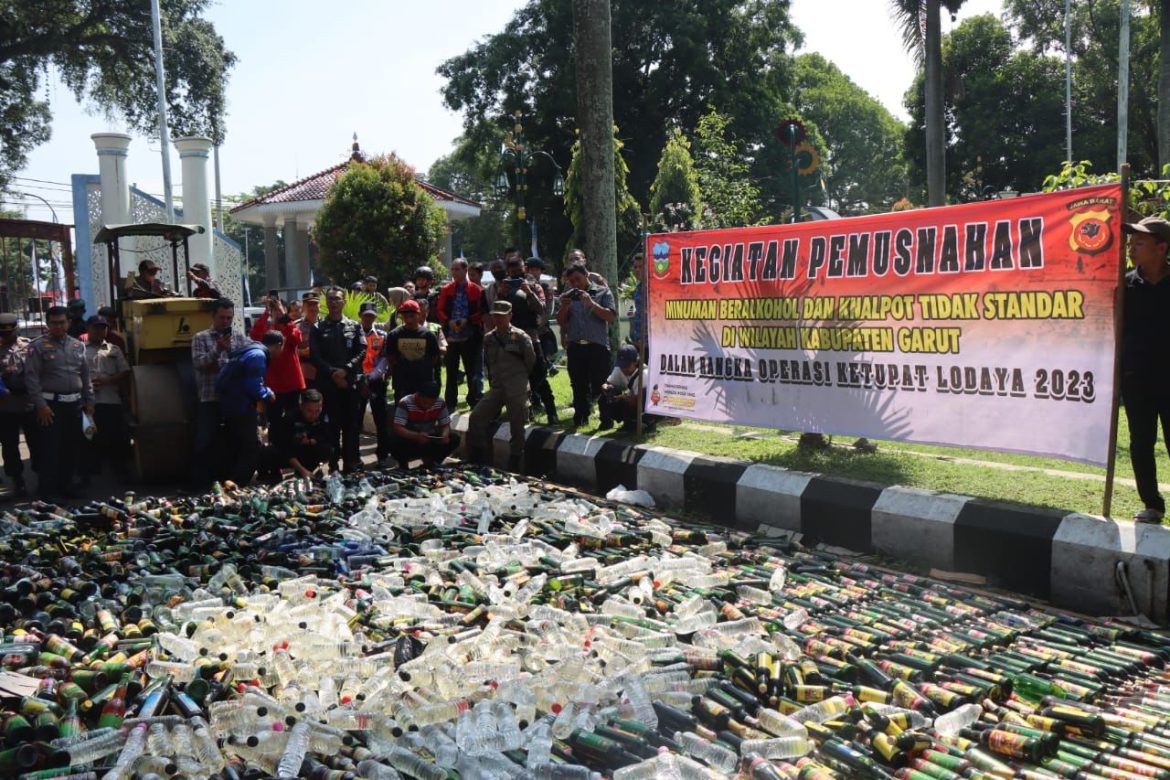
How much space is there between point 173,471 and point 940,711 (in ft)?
27.6

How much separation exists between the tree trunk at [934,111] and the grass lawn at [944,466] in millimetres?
14512

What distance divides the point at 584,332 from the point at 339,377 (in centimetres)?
262

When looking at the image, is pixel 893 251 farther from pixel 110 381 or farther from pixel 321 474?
pixel 110 381

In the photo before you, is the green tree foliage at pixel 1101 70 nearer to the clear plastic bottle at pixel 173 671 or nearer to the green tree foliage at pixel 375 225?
the green tree foliage at pixel 375 225

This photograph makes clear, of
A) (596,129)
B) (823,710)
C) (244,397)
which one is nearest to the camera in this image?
(823,710)

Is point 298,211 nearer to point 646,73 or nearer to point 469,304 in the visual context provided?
point 646,73

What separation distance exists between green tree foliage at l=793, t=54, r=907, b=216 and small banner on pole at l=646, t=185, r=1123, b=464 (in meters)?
64.9

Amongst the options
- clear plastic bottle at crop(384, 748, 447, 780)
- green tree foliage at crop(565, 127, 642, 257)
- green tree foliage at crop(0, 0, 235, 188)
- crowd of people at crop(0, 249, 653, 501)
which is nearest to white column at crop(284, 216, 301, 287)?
green tree foliage at crop(0, 0, 235, 188)

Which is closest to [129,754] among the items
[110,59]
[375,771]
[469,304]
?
[375,771]

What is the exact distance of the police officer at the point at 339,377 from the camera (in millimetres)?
10367

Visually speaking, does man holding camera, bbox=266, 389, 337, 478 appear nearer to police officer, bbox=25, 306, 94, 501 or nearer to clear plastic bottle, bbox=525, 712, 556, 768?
police officer, bbox=25, 306, 94, 501

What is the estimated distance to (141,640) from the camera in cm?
511

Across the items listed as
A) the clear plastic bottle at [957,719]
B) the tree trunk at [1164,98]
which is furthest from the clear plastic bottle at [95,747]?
the tree trunk at [1164,98]

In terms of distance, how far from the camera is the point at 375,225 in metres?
24.3
